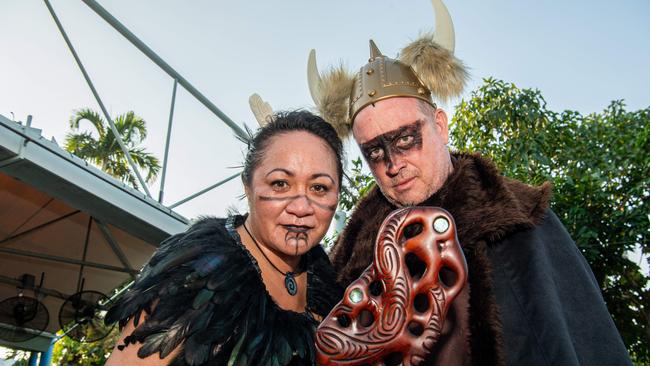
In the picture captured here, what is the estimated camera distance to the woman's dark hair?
1.80 m

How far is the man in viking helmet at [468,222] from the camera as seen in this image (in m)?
1.33

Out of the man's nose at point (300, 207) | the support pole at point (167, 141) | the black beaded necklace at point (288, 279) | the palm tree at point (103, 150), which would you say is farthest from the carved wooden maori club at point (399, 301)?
the palm tree at point (103, 150)

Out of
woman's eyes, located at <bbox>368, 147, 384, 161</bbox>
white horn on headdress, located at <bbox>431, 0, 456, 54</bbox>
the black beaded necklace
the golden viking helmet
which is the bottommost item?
the black beaded necklace

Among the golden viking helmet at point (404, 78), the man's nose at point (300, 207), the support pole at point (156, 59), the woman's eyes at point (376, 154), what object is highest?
the support pole at point (156, 59)

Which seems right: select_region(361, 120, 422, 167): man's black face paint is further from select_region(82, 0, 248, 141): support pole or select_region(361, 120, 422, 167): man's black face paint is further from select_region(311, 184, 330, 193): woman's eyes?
select_region(82, 0, 248, 141): support pole

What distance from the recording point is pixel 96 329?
6.40 meters

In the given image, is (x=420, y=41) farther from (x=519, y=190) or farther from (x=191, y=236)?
(x=191, y=236)

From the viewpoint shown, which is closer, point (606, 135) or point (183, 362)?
point (183, 362)

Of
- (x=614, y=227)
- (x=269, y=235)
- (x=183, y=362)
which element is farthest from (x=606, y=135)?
(x=183, y=362)

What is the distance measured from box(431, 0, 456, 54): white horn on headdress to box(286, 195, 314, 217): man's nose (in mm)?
993

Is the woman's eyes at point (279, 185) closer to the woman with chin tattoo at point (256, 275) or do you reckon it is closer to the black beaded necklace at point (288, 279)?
the woman with chin tattoo at point (256, 275)

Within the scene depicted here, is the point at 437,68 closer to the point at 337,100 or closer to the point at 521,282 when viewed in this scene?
the point at 337,100

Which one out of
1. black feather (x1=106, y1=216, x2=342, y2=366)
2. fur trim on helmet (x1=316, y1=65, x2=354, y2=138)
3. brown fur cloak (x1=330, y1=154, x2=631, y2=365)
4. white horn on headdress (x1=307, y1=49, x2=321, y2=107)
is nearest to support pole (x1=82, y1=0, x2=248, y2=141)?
white horn on headdress (x1=307, y1=49, x2=321, y2=107)

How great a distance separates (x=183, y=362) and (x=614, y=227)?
219 inches
